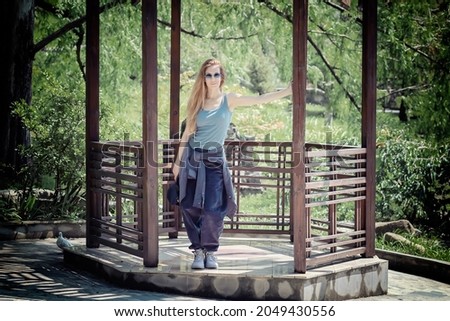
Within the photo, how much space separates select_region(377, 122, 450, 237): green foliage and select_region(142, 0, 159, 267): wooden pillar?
5263mm

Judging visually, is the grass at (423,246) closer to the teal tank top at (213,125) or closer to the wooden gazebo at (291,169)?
the wooden gazebo at (291,169)

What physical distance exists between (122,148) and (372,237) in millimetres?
2669

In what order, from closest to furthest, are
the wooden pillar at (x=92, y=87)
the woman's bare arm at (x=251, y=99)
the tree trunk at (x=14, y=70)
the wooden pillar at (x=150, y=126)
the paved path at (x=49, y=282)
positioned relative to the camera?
the paved path at (x=49, y=282) → the woman's bare arm at (x=251, y=99) → the wooden pillar at (x=150, y=126) → the wooden pillar at (x=92, y=87) → the tree trunk at (x=14, y=70)

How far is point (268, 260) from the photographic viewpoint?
9.12 m

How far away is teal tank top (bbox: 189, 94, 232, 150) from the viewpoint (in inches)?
339

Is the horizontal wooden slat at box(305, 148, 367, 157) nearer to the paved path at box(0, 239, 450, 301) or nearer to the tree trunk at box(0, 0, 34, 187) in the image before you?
the paved path at box(0, 239, 450, 301)

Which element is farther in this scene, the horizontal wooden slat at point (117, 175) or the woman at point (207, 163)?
the horizontal wooden slat at point (117, 175)

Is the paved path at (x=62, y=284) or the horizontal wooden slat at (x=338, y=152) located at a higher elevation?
the horizontal wooden slat at (x=338, y=152)

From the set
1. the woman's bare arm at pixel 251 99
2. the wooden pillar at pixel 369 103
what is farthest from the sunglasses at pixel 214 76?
the wooden pillar at pixel 369 103

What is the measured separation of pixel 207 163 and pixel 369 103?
1.76 m

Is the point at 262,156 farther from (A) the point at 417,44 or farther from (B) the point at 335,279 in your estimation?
(B) the point at 335,279

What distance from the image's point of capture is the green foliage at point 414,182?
42.6ft

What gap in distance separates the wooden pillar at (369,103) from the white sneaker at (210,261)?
165 centimetres

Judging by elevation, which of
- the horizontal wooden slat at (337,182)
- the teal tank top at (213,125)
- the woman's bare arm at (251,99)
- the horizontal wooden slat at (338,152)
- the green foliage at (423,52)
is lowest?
the horizontal wooden slat at (337,182)
